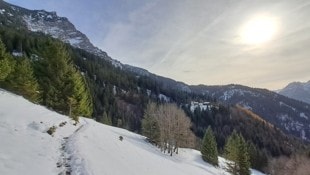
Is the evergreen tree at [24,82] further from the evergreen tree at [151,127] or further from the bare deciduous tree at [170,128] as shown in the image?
the evergreen tree at [151,127]

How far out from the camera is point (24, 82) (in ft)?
171

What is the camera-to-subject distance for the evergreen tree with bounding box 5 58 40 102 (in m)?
50.4

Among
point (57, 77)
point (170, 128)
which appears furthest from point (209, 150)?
point (57, 77)

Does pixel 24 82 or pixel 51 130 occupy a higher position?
pixel 24 82

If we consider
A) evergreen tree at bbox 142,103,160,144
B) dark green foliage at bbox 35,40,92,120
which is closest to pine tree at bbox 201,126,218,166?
evergreen tree at bbox 142,103,160,144

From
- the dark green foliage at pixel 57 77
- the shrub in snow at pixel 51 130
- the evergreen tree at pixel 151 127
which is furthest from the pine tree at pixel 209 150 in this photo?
the shrub in snow at pixel 51 130

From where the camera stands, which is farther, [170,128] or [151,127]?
[151,127]

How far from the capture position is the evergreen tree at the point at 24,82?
165 feet

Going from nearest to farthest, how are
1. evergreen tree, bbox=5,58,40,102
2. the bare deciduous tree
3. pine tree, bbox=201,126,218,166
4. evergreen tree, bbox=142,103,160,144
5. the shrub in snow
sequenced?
1. the shrub in snow
2. evergreen tree, bbox=5,58,40,102
3. the bare deciduous tree
4. evergreen tree, bbox=142,103,160,144
5. pine tree, bbox=201,126,218,166

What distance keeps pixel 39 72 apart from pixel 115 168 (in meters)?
30.9

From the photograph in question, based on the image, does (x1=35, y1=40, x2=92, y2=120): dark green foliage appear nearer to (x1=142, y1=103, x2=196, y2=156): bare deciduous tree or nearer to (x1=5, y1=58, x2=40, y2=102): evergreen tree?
(x1=5, y1=58, x2=40, y2=102): evergreen tree

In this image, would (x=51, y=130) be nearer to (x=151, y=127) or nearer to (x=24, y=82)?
(x=24, y=82)

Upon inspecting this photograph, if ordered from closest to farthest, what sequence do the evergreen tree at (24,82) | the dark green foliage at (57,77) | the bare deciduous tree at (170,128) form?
the dark green foliage at (57,77)
the evergreen tree at (24,82)
the bare deciduous tree at (170,128)

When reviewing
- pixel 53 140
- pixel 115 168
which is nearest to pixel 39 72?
pixel 53 140
